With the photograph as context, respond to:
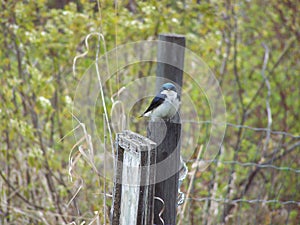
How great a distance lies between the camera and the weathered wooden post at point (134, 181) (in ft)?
5.63

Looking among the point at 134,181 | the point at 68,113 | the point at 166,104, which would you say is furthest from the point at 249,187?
the point at 134,181

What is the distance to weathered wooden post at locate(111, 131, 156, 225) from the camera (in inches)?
67.6

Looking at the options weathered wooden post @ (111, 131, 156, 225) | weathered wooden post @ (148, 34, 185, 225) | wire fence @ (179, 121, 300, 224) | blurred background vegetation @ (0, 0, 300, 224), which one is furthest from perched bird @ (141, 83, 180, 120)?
wire fence @ (179, 121, 300, 224)

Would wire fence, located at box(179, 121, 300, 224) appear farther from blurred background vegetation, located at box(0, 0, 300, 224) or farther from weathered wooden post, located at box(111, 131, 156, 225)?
weathered wooden post, located at box(111, 131, 156, 225)

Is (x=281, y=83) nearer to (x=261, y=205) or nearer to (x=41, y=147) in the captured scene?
(x=261, y=205)

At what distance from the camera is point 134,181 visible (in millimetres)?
1754

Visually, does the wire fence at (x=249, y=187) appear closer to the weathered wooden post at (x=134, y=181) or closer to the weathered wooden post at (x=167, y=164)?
the weathered wooden post at (x=167, y=164)

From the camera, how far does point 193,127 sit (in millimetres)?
4547

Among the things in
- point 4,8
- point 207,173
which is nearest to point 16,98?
point 4,8

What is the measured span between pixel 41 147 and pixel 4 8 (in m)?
1.09

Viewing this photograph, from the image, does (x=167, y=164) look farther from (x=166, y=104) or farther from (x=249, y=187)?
(x=249, y=187)

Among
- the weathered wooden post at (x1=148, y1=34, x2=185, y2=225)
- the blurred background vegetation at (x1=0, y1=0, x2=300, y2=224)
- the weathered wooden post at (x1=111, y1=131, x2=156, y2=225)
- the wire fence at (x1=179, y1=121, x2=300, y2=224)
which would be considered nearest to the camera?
the weathered wooden post at (x1=111, y1=131, x2=156, y2=225)

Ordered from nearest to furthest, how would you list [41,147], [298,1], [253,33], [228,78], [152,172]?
[152,172] < [41,147] < [298,1] < [228,78] < [253,33]

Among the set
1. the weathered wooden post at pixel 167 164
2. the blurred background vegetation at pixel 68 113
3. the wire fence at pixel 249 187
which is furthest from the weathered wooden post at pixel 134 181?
the wire fence at pixel 249 187
